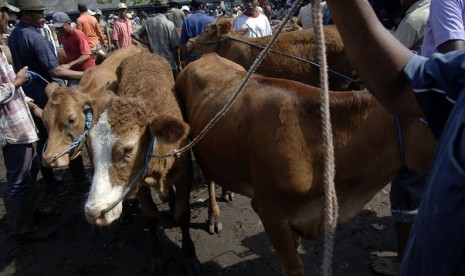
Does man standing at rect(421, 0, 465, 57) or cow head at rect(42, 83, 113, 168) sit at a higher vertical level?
man standing at rect(421, 0, 465, 57)

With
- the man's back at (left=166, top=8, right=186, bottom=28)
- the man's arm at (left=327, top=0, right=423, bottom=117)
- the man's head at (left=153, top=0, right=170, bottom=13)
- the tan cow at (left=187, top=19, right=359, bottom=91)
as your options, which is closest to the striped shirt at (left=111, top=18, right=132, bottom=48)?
the man's back at (left=166, top=8, right=186, bottom=28)

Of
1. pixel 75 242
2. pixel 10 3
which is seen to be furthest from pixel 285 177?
pixel 10 3

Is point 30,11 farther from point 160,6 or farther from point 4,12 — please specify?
point 160,6

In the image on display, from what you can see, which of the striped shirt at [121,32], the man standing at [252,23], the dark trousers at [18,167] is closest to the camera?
the dark trousers at [18,167]

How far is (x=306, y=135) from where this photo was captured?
225cm

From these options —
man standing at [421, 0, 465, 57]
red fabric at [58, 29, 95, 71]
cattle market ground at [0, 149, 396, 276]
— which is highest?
man standing at [421, 0, 465, 57]

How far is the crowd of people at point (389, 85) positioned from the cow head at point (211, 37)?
0.60 metres

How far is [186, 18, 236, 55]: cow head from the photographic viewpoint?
6257 millimetres

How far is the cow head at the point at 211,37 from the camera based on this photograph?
6.26 meters

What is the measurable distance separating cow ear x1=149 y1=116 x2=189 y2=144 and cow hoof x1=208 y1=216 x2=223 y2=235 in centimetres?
170

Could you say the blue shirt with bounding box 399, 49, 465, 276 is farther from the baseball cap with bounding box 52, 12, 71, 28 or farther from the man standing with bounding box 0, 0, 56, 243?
the baseball cap with bounding box 52, 12, 71, 28

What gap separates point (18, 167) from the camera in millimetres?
3787

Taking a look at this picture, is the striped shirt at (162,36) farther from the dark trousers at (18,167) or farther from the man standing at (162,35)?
the dark trousers at (18,167)

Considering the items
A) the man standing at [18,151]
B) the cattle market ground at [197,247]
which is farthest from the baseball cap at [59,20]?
Result: the cattle market ground at [197,247]
